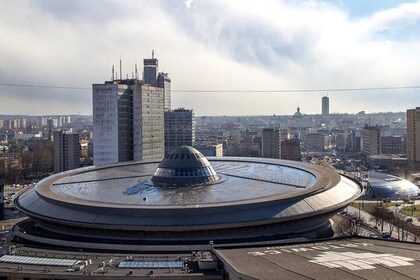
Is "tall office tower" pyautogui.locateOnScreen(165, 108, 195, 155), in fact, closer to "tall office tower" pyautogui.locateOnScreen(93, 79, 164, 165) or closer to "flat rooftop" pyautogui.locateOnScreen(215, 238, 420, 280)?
"tall office tower" pyautogui.locateOnScreen(93, 79, 164, 165)

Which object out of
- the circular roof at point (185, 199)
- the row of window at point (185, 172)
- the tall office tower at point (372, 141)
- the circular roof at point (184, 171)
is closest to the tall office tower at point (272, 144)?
the tall office tower at point (372, 141)

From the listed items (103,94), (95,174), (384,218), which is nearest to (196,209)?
(95,174)

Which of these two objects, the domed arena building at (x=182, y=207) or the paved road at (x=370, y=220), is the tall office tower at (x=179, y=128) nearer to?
the paved road at (x=370, y=220)

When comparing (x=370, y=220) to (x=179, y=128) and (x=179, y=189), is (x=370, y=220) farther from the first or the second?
(x=179, y=128)

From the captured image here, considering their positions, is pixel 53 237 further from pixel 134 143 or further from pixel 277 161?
pixel 134 143

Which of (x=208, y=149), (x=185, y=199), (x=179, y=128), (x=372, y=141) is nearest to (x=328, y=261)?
(x=185, y=199)
